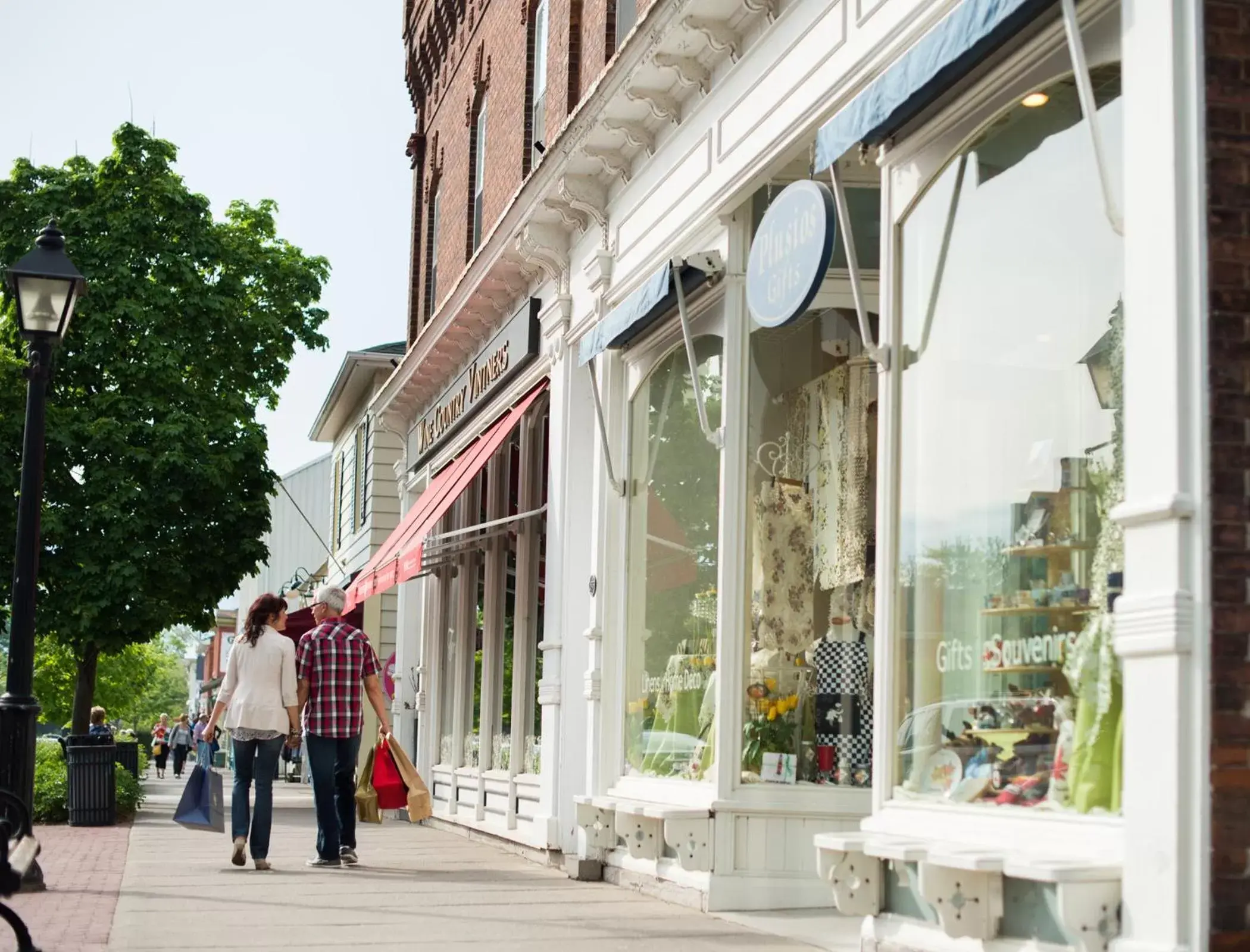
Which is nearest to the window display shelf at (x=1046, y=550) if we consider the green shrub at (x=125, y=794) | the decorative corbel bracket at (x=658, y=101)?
the decorative corbel bracket at (x=658, y=101)

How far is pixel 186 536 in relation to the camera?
23094 millimetres

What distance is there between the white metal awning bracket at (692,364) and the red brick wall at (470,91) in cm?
347

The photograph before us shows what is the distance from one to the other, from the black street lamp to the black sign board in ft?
13.7

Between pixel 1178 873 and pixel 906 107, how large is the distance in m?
3.22

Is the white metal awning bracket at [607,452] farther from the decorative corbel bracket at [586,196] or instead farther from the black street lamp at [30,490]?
the black street lamp at [30,490]

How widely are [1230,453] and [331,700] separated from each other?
744 centimetres

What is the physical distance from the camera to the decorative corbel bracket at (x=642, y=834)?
30.8 ft

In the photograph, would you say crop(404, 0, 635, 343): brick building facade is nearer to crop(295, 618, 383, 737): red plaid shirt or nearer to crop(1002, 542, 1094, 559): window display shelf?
crop(295, 618, 383, 737): red plaid shirt

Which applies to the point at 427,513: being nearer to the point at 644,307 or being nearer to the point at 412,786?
the point at 412,786

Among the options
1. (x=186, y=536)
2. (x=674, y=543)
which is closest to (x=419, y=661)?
(x=186, y=536)

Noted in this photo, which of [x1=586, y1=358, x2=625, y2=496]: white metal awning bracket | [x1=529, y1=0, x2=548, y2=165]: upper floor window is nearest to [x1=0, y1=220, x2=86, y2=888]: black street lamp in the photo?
[x1=586, y1=358, x2=625, y2=496]: white metal awning bracket

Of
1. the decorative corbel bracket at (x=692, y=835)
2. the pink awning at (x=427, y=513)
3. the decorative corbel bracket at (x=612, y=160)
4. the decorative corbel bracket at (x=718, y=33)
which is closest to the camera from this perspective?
the decorative corbel bracket at (x=692, y=835)

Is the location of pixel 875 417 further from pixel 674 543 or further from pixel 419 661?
pixel 419 661

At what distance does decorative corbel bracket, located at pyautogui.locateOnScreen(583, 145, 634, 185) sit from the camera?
1124 centimetres
